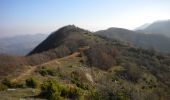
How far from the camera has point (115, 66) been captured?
50656 millimetres

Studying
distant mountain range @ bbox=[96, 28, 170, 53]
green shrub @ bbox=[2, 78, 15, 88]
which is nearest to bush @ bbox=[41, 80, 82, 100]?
green shrub @ bbox=[2, 78, 15, 88]

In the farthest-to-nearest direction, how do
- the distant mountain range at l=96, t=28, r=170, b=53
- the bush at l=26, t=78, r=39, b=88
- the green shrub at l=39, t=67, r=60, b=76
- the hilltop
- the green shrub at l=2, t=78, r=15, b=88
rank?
the distant mountain range at l=96, t=28, r=170, b=53, the green shrub at l=39, t=67, r=60, b=76, the bush at l=26, t=78, r=39, b=88, the green shrub at l=2, t=78, r=15, b=88, the hilltop

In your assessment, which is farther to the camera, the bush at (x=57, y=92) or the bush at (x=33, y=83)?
the bush at (x=33, y=83)

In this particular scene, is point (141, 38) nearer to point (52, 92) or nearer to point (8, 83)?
point (8, 83)

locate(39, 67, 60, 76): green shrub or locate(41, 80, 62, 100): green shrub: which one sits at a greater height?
locate(41, 80, 62, 100): green shrub

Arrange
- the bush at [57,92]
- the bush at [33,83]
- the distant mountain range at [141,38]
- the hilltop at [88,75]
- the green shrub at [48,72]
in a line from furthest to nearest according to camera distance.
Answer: the distant mountain range at [141,38] → the green shrub at [48,72] → the bush at [33,83] → the bush at [57,92] → the hilltop at [88,75]

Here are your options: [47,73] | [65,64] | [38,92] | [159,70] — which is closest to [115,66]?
[159,70]

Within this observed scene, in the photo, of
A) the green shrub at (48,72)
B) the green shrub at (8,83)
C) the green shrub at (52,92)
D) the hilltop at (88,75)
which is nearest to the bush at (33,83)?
the hilltop at (88,75)

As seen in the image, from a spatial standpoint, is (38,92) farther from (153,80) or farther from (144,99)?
(153,80)

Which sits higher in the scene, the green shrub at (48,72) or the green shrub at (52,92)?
the green shrub at (52,92)

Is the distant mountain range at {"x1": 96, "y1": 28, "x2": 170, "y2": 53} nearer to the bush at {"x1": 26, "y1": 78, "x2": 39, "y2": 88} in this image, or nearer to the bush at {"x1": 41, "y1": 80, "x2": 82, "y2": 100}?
the bush at {"x1": 26, "y1": 78, "x2": 39, "y2": 88}

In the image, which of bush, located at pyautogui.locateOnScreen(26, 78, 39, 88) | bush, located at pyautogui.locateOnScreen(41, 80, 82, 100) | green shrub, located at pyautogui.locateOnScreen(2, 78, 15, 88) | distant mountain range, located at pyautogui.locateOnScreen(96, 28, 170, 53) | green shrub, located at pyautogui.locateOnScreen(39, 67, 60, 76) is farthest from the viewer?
A: distant mountain range, located at pyautogui.locateOnScreen(96, 28, 170, 53)

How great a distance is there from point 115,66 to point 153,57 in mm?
16895

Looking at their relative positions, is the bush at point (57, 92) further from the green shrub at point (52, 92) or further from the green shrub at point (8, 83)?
the green shrub at point (8, 83)
